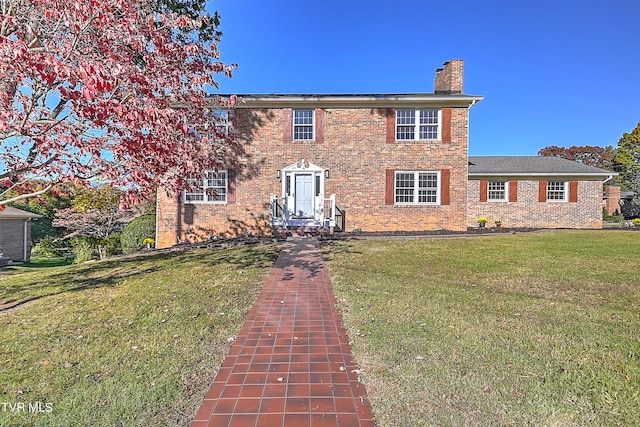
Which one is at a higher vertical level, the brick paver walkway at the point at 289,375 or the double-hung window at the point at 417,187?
the double-hung window at the point at 417,187

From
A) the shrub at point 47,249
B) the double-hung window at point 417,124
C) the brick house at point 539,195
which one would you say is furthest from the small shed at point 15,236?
the brick house at point 539,195

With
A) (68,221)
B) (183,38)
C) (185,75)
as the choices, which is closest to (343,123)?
(183,38)

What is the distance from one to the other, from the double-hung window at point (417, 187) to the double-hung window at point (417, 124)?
4.85 feet

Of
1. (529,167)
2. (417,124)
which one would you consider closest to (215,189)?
(417,124)

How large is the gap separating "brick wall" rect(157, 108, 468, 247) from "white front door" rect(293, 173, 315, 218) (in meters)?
0.66

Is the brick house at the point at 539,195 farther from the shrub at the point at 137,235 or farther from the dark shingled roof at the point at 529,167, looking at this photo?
the shrub at the point at 137,235

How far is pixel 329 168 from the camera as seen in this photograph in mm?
13070

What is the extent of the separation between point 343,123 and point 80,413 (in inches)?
479

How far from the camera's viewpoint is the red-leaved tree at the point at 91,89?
3.87 metres

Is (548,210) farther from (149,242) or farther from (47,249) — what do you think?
(47,249)

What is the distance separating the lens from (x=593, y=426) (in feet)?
7.45

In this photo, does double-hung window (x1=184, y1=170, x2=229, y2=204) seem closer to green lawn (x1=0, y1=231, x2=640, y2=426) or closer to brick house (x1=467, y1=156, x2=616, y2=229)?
green lawn (x1=0, y1=231, x2=640, y2=426)

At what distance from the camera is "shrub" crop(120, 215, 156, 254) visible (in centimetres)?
1397

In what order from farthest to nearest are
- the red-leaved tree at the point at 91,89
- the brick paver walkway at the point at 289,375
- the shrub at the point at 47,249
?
the shrub at the point at 47,249
the red-leaved tree at the point at 91,89
the brick paver walkway at the point at 289,375
